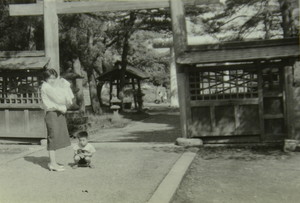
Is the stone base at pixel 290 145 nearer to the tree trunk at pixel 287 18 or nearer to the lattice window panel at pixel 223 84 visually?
the lattice window panel at pixel 223 84

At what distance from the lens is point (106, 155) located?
336 inches

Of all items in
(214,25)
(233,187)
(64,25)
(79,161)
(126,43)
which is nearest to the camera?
(233,187)

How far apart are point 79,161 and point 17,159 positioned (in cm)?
187

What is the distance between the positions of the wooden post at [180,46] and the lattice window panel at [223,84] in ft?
0.81

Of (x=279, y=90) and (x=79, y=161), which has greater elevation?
(x=279, y=90)

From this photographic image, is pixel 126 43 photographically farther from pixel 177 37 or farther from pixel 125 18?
pixel 177 37

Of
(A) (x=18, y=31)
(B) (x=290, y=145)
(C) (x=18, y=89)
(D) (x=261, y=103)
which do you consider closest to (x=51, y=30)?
(C) (x=18, y=89)

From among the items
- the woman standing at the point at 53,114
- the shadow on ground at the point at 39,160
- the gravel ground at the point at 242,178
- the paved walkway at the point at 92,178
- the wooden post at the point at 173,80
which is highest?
the wooden post at the point at 173,80

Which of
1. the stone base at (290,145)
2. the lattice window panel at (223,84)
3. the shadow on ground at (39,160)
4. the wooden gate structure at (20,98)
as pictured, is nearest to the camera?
the shadow on ground at (39,160)

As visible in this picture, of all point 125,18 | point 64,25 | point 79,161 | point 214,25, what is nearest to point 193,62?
point 79,161

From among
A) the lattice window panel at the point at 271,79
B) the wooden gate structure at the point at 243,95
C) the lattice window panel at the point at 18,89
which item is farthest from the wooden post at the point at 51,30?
the lattice window panel at the point at 271,79

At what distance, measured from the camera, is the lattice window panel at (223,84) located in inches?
373

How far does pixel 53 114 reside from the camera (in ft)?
22.6

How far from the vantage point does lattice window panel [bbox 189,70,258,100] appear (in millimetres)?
9477
